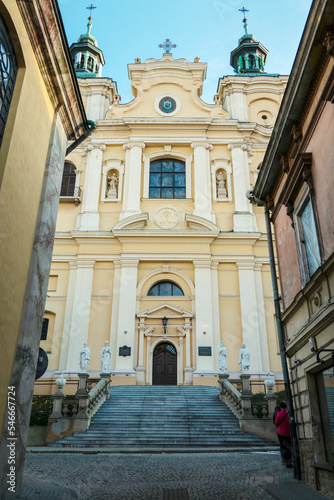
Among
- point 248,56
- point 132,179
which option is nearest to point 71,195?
point 132,179

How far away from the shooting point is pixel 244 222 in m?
26.3

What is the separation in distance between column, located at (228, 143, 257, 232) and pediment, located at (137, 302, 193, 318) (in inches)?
228

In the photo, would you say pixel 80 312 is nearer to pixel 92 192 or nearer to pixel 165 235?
pixel 165 235

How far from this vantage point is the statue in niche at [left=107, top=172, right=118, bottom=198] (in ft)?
90.7

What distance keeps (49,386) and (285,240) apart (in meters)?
16.7

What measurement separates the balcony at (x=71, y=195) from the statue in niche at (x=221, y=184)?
858cm

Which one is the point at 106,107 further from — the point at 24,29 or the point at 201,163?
the point at 24,29

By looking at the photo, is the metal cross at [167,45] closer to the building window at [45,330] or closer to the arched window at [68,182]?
the arched window at [68,182]

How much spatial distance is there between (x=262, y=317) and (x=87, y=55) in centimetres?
2539

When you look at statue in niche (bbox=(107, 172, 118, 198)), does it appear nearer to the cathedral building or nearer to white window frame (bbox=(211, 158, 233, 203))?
the cathedral building

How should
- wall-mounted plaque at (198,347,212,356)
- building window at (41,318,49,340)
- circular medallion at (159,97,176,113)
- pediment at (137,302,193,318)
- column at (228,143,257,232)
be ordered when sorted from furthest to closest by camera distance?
1. circular medallion at (159,97,176,113)
2. column at (228,143,257,232)
3. pediment at (137,302,193,318)
4. building window at (41,318,49,340)
5. wall-mounted plaque at (198,347,212,356)

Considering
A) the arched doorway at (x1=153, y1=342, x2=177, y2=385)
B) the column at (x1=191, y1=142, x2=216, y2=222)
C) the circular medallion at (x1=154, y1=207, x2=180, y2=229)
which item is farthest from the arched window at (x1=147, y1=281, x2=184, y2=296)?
the column at (x1=191, y1=142, x2=216, y2=222)

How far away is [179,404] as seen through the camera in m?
17.3

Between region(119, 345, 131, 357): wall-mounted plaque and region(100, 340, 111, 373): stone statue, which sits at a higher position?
region(119, 345, 131, 357): wall-mounted plaque
